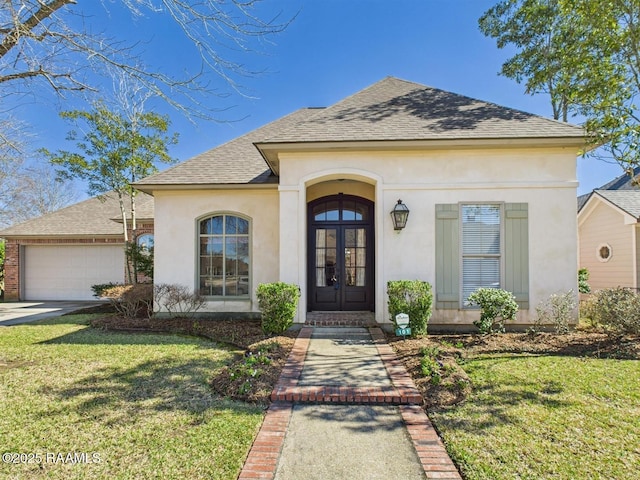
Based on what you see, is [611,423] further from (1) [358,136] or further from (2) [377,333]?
(1) [358,136]

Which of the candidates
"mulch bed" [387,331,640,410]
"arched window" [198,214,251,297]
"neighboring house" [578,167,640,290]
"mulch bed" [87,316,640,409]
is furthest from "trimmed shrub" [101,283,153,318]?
"neighboring house" [578,167,640,290]

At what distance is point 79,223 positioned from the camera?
1420cm

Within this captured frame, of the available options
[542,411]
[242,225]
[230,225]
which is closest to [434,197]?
[542,411]

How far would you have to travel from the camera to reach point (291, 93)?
11.0m

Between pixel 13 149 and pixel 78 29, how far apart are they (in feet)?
8.24

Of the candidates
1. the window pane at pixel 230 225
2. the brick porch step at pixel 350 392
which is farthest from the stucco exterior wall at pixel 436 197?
the brick porch step at pixel 350 392

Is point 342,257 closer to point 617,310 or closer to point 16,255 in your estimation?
point 617,310

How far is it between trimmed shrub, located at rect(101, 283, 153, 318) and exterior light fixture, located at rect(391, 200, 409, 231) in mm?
6646

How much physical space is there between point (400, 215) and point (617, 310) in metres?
4.10

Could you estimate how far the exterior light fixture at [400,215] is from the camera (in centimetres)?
690

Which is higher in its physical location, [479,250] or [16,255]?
[479,250]

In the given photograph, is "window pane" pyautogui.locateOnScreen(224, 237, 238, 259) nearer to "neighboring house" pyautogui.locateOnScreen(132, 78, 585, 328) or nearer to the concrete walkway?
"neighboring house" pyautogui.locateOnScreen(132, 78, 585, 328)

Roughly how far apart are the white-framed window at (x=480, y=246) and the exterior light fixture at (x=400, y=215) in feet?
4.23

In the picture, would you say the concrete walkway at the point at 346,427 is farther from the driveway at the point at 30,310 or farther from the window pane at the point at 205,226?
the driveway at the point at 30,310
